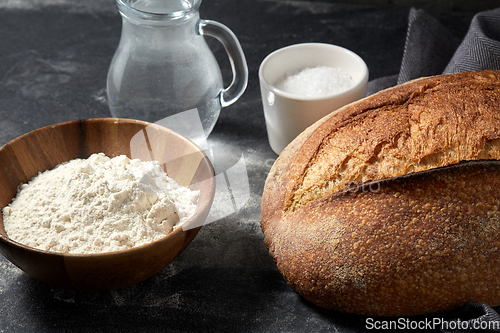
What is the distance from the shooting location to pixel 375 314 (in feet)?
2.70

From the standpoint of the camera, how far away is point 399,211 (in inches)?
31.7

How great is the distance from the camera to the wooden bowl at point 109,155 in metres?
0.77

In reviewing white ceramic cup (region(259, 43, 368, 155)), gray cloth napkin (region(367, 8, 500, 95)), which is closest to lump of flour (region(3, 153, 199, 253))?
white ceramic cup (region(259, 43, 368, 155))

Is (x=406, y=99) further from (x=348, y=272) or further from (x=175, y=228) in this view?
(x=175, y=228)

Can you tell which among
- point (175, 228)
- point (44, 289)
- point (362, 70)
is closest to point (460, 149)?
point (362, 70)

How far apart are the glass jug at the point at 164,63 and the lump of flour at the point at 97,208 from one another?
0.23m

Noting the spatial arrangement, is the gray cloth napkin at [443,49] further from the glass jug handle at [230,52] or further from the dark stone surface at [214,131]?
the glass jug handle at [230,52]

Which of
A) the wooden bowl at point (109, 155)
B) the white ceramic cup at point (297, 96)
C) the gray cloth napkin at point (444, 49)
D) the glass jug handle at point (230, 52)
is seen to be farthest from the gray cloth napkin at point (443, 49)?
the wooden bowl at point (109, 155)

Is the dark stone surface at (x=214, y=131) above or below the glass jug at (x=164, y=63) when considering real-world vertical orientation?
below

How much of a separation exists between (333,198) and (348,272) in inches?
5.2

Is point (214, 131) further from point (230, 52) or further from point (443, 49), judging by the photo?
point (443, 49)

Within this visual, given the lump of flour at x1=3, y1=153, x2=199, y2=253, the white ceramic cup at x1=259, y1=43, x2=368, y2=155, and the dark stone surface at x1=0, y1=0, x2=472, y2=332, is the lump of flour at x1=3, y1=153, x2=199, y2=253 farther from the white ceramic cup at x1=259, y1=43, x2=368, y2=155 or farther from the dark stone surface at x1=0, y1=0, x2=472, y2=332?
the white ceramic cup at x1=259, y1=43, x2=368, y2=155

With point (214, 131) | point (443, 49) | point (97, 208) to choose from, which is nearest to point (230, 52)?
point (214, 131)

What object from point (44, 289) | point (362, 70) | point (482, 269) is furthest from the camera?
point (362, 70)
